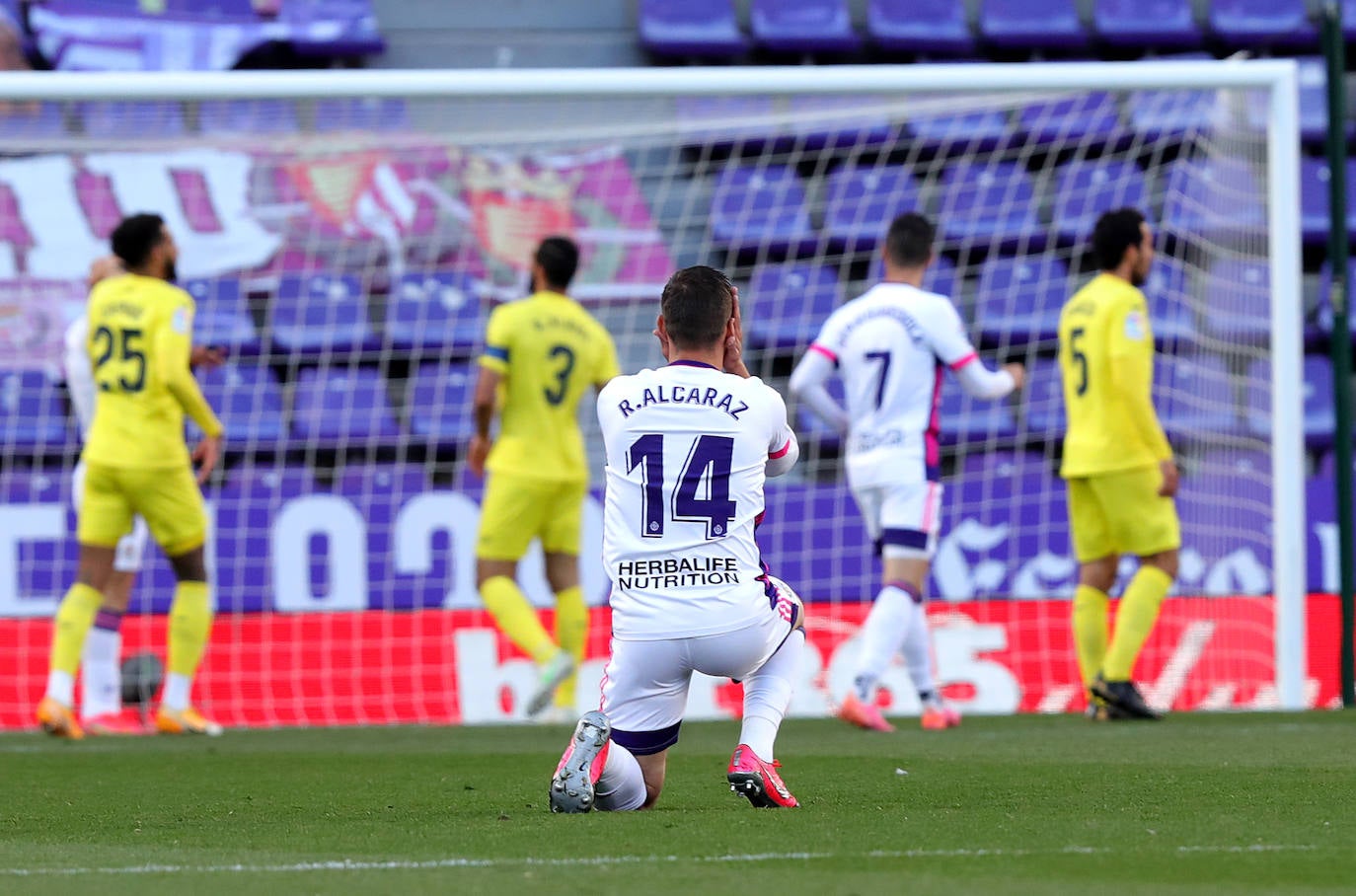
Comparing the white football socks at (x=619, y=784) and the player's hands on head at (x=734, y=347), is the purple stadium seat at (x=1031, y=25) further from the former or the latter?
the white football socks at (x=619, y=784)

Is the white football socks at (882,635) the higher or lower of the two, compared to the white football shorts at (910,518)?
lower

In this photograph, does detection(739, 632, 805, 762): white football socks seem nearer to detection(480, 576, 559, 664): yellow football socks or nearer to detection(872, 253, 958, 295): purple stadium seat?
detection(480, 576, 559, 664): yellow football socks

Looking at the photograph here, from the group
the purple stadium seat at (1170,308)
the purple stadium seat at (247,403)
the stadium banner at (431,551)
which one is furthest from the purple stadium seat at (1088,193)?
the purple stadium seat at (247,403)

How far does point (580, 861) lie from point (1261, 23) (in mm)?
11997

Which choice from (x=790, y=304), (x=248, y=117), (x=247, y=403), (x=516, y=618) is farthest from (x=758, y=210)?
(x=516, y=618)

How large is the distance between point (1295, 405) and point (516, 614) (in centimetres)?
343

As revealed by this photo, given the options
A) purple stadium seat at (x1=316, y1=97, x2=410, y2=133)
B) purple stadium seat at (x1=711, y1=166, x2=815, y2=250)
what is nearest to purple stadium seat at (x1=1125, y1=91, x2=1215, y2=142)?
purple stadium seat at (x1=711, y1=166, x2=815, y2=250)

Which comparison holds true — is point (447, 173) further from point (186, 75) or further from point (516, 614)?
point (516, 614)

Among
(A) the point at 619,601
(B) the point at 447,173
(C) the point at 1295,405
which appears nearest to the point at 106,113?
(B) the point at 447,173

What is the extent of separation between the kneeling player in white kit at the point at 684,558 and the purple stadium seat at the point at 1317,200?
30.8 feet

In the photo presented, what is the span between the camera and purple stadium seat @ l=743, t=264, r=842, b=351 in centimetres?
1083

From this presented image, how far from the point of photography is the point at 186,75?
8656 mm

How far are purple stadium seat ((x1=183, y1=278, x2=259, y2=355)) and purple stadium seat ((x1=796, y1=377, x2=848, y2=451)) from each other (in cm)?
303

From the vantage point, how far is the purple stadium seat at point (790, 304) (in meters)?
10.8
